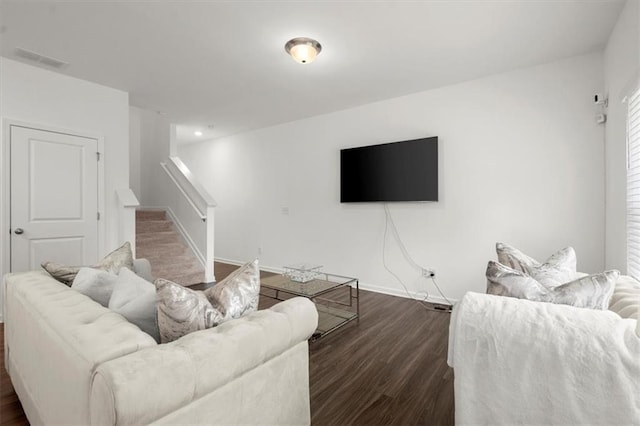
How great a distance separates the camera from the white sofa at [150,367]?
2.57ft

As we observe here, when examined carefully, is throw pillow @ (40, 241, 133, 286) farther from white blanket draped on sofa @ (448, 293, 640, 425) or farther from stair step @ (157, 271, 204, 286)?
stair step @ (157, 271, 204, 286)

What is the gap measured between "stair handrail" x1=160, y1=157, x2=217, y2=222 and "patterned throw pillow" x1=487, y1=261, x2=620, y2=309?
12.7 ft

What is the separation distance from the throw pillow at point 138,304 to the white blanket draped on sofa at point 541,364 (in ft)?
4.24

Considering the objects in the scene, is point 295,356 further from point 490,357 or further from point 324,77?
point 324,77

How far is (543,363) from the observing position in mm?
1128

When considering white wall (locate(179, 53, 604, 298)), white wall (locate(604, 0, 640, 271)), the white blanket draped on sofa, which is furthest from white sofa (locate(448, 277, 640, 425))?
white wall (locate(179, 53, 604, 298))

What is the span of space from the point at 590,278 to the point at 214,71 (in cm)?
354

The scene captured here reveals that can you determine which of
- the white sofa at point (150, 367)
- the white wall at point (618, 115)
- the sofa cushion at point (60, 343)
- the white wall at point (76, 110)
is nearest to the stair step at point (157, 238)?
the white wall at point (76, 110)

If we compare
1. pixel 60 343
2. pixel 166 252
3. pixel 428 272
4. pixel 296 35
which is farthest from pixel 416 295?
pixel 166 252

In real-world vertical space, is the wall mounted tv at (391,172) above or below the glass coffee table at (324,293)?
above

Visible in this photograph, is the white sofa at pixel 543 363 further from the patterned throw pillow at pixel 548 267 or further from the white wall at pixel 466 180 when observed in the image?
the white wall at pixel 466 180

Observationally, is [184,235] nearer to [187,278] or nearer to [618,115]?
[187,278]

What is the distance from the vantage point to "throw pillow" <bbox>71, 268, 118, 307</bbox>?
1.52 m

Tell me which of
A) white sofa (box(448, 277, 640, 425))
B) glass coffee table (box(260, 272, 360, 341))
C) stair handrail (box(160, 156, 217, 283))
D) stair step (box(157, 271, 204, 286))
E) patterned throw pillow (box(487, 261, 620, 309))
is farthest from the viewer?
stair handrail (box(160, 156, 217, 283))
